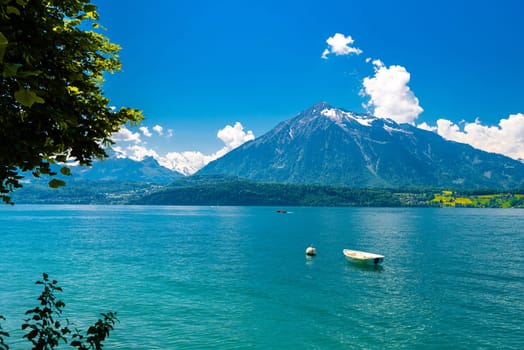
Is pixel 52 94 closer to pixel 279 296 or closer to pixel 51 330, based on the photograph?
pixel 51 330

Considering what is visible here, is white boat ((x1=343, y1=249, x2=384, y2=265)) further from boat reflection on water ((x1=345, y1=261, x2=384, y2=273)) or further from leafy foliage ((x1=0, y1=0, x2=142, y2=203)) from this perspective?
leafy foliage ((x1=0, y1=0, x2=142, y2=203))

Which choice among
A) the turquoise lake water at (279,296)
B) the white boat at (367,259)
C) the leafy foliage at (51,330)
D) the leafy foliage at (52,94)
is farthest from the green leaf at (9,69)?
the white boat at (367,259)

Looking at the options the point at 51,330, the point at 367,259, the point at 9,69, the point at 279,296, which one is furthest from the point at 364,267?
the point at 9,69

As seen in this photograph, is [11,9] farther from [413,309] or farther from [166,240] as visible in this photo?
[166,240]

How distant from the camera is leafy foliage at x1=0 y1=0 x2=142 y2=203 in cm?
754

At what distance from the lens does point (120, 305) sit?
53.9m

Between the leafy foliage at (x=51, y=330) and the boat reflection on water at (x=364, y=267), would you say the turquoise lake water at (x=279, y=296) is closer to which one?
the boat reflection on water at (x=364, y=267)

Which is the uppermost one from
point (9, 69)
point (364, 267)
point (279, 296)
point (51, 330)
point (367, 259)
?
point (9, 69)

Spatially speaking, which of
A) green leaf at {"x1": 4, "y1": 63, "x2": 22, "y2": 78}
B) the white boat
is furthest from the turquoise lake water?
green leaf at {"x1": 4, "y1": 63, "x2": 22, "y2": 78}

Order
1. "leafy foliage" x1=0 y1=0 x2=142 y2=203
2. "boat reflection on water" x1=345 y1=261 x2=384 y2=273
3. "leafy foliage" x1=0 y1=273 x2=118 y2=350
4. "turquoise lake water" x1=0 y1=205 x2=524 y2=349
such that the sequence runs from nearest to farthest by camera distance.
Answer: "leafy foliage" x1=0 y1=0 x2=142 y2=203
"leafy foliage" x1=0 y1=273 x2=118 y2=350
"turquoise lake water" x1=0 y1=205 x2=524 y2=349
"boat reflection on water" x1=345 y1=261 x2=384 y2=273

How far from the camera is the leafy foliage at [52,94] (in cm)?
754

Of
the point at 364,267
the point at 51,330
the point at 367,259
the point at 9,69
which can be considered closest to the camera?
the point at 9,69

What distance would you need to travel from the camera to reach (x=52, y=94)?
8.57 meters

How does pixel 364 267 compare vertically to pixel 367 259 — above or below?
below
